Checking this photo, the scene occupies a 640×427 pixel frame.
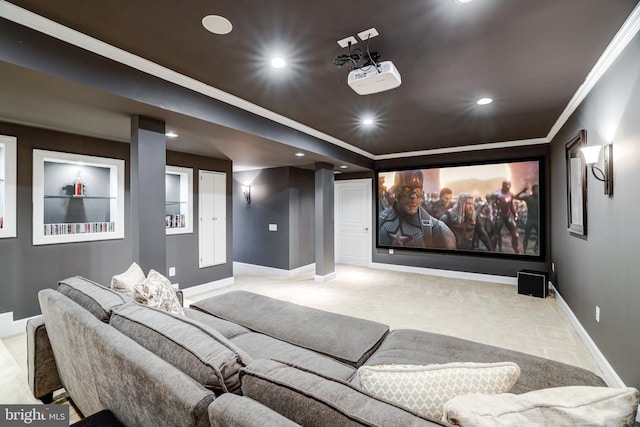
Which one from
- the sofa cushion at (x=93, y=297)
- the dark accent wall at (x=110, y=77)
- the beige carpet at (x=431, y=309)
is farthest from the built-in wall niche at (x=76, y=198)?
the sofa cushion at (x=93, y=297)

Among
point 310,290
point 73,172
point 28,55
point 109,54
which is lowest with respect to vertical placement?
point 310,290

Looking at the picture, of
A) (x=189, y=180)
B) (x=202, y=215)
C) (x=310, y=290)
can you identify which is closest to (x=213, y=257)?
(x=202, y=215)

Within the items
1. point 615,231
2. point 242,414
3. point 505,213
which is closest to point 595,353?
point 615,231

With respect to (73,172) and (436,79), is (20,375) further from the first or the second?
(436,79)

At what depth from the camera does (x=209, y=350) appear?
3.62 feet

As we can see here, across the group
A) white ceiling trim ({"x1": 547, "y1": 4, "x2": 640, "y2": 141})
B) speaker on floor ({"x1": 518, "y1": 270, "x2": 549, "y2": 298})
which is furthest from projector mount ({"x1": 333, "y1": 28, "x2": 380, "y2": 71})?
speaker on floor ({"x1": 518, "y1": 270, "x2": 549, "y2": 298})

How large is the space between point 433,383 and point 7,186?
4.29 meters

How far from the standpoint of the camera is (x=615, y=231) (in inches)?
91.0

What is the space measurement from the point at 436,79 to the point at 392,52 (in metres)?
0.69

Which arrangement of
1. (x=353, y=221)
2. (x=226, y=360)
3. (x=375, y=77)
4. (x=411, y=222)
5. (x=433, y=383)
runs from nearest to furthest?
1. (x=433, y=383)
2. (x=226, y=360)
3. (x=375, y=77)
4. (x=411, y=222)
5. (x=353, y=221)

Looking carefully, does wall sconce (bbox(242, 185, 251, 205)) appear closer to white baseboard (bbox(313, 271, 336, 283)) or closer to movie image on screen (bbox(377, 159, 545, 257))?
white baseboard (bbox(313, 271, 336, 283))

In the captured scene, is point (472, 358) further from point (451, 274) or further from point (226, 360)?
point (451, 274)

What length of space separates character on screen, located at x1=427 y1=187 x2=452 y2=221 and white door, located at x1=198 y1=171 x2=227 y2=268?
3.97 metres

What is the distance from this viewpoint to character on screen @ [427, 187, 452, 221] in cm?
579
